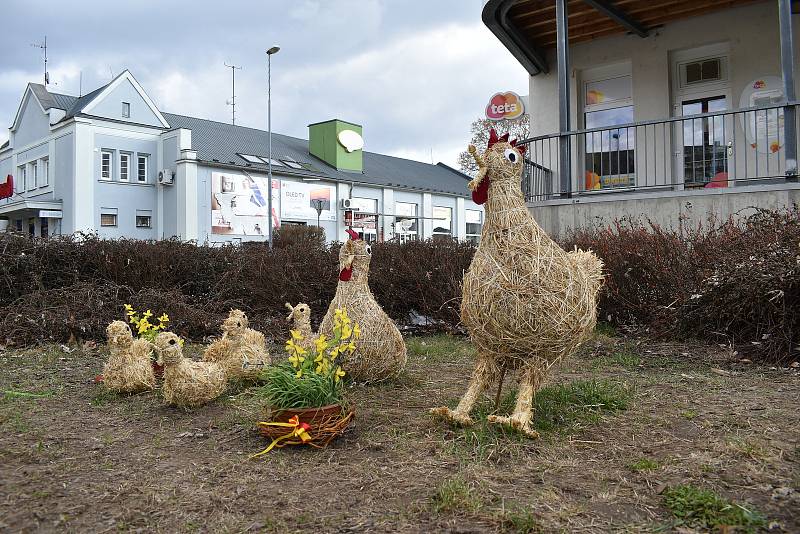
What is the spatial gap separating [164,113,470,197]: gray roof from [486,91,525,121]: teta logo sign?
19.1 meters

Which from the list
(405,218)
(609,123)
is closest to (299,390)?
(609,123)

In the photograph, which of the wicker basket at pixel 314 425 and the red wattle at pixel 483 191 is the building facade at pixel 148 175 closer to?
the red wattle at pixel 483 191

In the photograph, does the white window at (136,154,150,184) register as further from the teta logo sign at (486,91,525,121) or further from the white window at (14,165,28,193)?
the teta logo sign at (486,91,525,121)

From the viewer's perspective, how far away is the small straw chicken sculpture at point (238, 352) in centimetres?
518

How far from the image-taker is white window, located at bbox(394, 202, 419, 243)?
1421 inches

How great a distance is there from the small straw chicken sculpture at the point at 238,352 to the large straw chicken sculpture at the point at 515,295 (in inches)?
77.4

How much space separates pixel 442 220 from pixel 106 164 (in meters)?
20.6

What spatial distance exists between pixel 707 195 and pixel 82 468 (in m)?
8.46

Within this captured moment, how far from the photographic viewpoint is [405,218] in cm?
3622

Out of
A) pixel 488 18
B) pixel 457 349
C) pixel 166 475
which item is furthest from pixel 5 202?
pixel 166 475

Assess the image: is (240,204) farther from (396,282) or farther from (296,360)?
(296,360)

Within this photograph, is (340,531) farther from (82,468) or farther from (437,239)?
(437,239)

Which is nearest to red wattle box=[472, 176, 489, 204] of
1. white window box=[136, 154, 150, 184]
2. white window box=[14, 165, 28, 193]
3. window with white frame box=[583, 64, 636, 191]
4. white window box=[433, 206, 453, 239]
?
window with white frame box=[583, 64, 636, 191]

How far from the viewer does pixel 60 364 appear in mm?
6445
